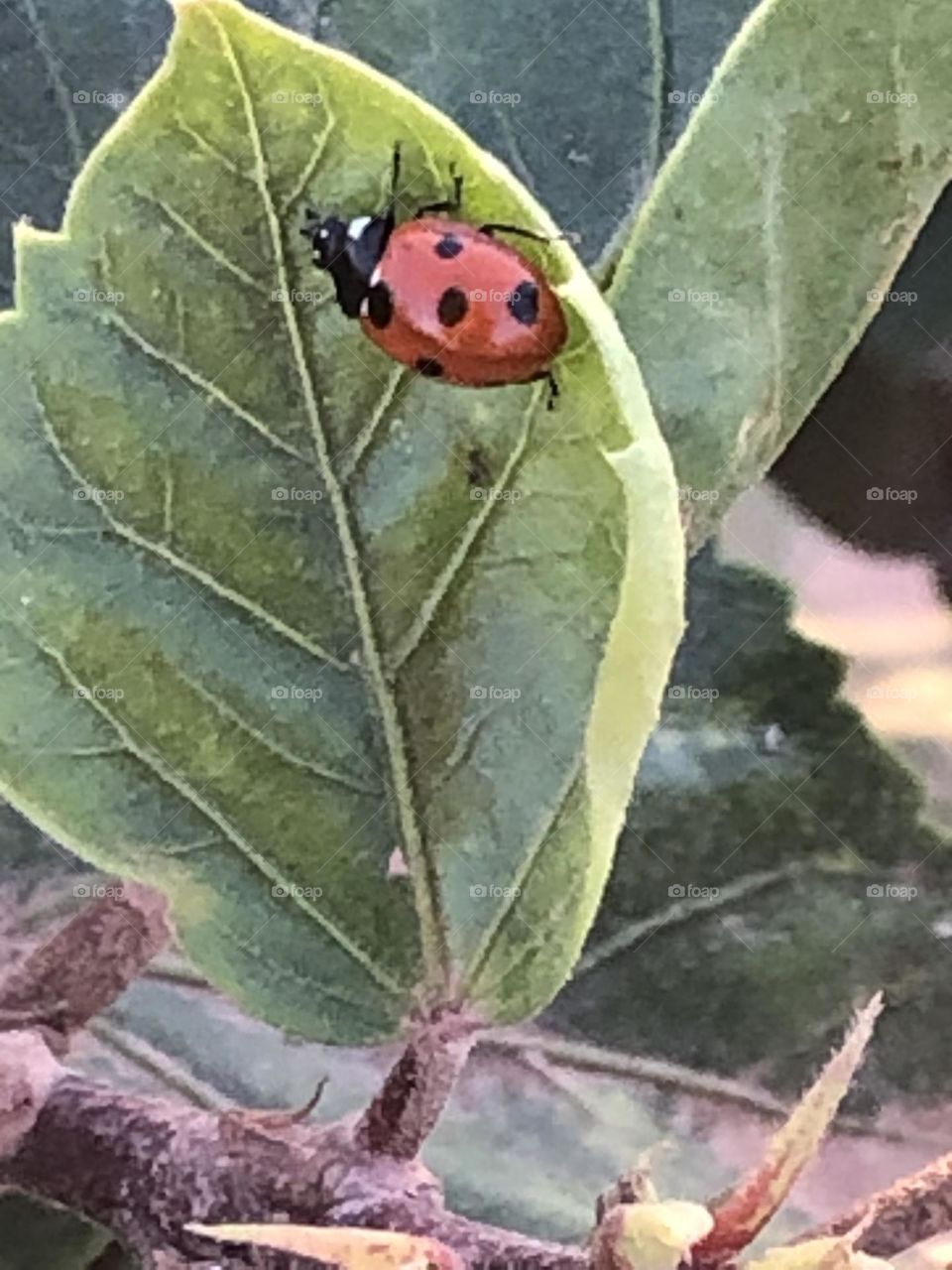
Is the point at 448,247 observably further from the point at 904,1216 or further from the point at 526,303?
the point at 904,1216

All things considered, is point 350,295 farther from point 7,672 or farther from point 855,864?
point 855,864

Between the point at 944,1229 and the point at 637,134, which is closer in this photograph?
the point at 944,1229

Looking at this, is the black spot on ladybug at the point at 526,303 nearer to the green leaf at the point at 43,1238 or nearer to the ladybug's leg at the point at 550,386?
the ladybug's leg at the point at 550,386

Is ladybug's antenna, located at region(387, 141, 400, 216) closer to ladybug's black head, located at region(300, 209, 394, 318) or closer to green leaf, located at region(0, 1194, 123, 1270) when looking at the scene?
ladybug's black head, located at region(300, 209, 394, 318)

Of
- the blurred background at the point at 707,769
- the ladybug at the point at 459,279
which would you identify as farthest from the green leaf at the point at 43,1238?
the ladybug at the point at 459,279

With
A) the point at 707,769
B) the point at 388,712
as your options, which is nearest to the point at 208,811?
the point at 388,712

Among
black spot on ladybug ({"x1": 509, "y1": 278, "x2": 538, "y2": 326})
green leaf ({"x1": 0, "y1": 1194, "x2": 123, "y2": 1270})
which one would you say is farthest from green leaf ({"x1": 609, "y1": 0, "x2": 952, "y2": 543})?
green leaf ({"x1": 0, "y1": 1194, "x2": 123, "y2": 1270})

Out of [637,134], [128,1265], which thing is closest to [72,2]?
[637,134]
